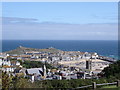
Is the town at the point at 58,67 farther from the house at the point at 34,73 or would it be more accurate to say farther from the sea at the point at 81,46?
the sea at the point at 81,46

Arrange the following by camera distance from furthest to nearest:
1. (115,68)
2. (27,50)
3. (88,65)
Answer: (27,50), (88,65), (115,68)

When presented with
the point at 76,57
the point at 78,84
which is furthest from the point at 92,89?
the point at 76,57

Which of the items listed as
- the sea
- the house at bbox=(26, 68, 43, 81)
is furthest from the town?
the sea

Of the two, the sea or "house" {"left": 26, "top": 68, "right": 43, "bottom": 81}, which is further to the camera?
the sea

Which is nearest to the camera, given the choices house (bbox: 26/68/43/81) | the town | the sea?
house (bbox: 26/68/43/81)

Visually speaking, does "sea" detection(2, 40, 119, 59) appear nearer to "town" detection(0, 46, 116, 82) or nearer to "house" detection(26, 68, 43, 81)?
"town" detection(0, 46, 116, 82)

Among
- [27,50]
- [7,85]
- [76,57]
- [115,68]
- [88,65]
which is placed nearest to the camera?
[7,85]

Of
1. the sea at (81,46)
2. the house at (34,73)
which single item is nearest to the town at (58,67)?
the house at (34,73)

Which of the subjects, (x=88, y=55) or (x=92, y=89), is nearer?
(x=92, y=89)

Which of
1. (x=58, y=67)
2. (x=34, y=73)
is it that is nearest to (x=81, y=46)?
(x=58, y=67)

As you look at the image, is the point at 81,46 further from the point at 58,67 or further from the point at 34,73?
the point at 34,73

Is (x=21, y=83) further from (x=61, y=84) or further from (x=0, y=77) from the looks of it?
(x=61, y=84)
